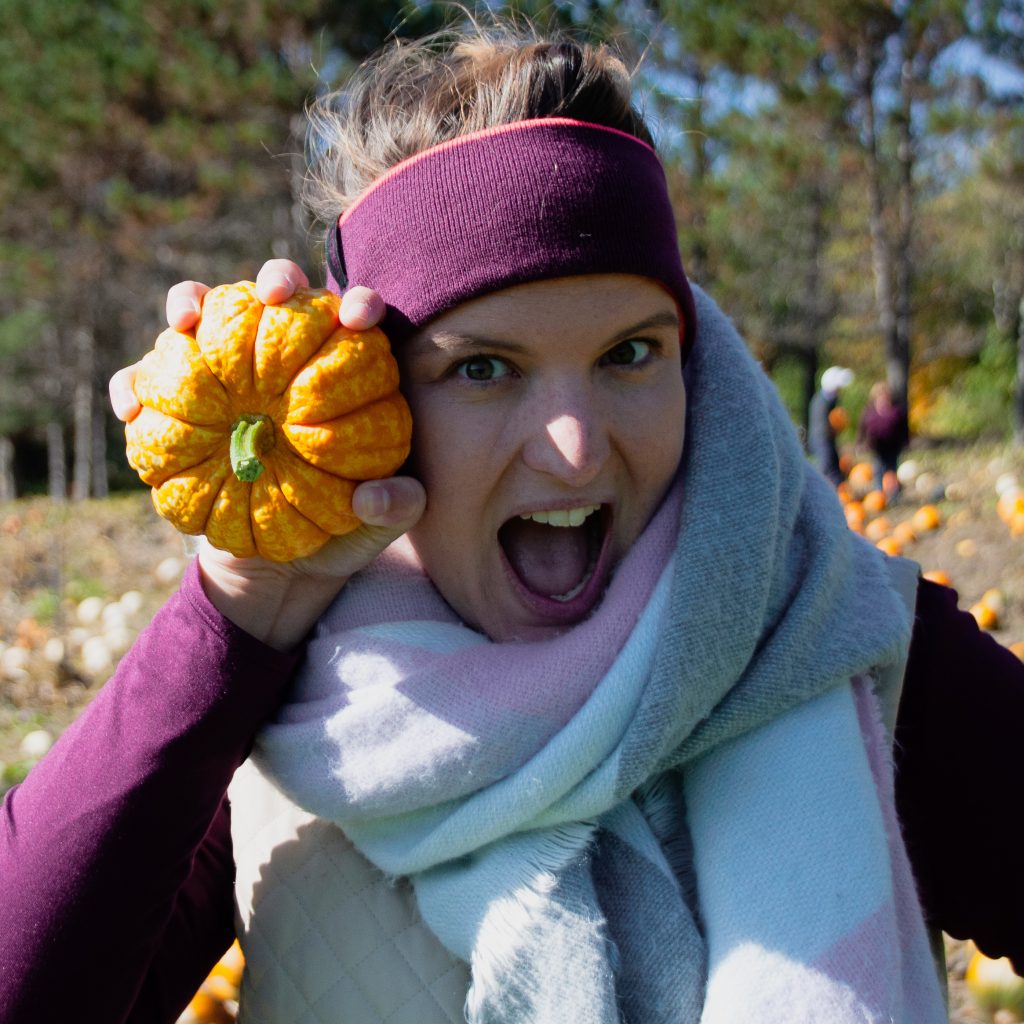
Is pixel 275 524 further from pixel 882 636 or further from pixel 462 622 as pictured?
pixel 882 636

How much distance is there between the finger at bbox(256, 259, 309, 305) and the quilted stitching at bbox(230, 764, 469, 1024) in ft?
2.40

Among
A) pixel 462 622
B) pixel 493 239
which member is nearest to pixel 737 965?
pixel 462 622

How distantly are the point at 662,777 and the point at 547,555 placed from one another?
347 mm

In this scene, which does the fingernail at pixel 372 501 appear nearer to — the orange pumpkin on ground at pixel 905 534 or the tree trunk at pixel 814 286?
the orange pumpkin on ground at pixel 905 534

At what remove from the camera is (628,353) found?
1.45m

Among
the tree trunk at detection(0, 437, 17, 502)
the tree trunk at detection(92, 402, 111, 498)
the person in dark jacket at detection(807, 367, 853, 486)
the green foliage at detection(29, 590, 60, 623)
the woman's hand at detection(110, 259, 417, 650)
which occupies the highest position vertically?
the woman's hand at detection(110, 259, 417, 650)

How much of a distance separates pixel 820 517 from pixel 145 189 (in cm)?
2145

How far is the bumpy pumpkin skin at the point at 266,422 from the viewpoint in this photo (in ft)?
4.52

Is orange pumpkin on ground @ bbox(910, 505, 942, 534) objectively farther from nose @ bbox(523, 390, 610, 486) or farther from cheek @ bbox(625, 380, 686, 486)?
nose @ bbox(523, 390, 610, 486)

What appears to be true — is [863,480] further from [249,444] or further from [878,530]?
[249,444]

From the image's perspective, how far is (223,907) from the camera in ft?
5.34

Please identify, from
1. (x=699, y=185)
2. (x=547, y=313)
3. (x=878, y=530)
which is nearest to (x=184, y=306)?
(x=547, y=313)

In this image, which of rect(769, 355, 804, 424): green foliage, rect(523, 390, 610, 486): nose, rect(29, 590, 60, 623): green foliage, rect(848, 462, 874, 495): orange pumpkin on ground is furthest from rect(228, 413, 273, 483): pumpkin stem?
rect(769, 355, 804, 424): green foliage

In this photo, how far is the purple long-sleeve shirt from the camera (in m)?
1.32
